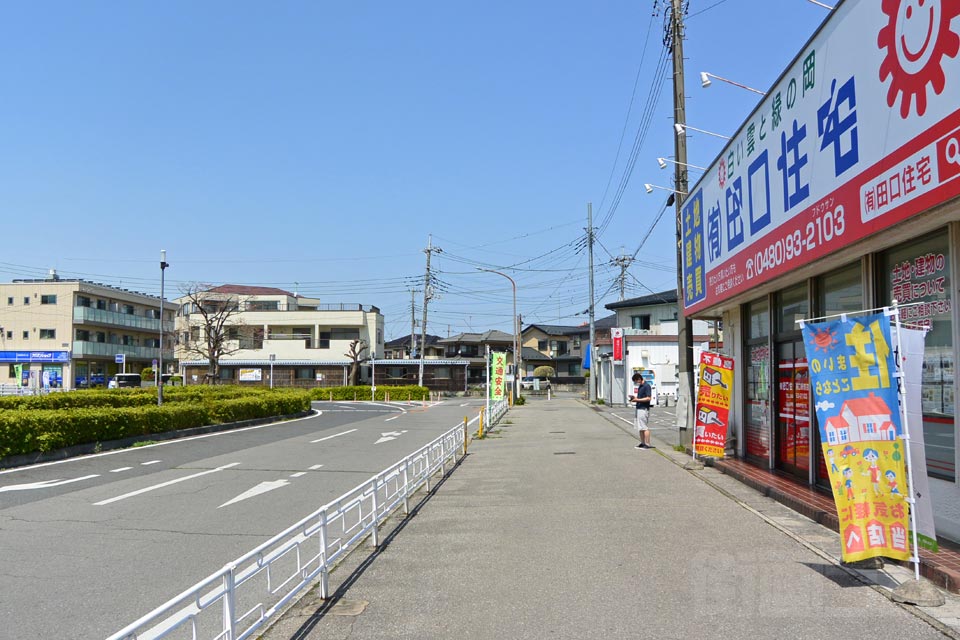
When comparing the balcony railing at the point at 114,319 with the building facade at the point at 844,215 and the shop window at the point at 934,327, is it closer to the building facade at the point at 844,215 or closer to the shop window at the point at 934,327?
the building facade at the point at 844,215

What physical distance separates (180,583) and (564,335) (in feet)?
265

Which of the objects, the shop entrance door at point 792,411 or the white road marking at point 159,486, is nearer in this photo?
the white road marking at point 159,486

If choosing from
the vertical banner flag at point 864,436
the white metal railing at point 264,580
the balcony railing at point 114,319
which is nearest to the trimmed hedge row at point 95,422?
the white metal railing at point 264,580

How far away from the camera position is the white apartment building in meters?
60.5

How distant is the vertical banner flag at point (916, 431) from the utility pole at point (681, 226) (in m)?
10.5

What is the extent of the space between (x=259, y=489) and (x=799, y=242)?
8337 mm

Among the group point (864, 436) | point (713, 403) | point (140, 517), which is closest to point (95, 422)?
point (140, 517)

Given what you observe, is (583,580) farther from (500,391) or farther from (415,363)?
(415,363)

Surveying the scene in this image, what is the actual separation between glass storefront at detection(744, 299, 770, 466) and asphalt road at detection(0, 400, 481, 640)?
6.74 meters

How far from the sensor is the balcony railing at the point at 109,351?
5469 centimetres

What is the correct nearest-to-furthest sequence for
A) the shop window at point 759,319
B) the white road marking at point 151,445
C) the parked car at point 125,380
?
1. the shop window at point 759,319
2. the white road marking at point 151,445
3. the parked car at point 125,380

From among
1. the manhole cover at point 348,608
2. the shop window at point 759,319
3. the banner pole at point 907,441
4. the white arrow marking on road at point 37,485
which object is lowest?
the white arrow marking on road at point 37,485

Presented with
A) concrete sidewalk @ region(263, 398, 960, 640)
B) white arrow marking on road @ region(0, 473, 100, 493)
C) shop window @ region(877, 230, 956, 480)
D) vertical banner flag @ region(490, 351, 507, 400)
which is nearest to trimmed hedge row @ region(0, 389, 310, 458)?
white arrow marking on road @ region(0, 473, 100, 493)

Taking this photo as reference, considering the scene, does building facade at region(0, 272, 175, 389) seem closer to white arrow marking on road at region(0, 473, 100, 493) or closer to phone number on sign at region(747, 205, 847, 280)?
white arrow marking on road at region(0, 473, 100, 493)
